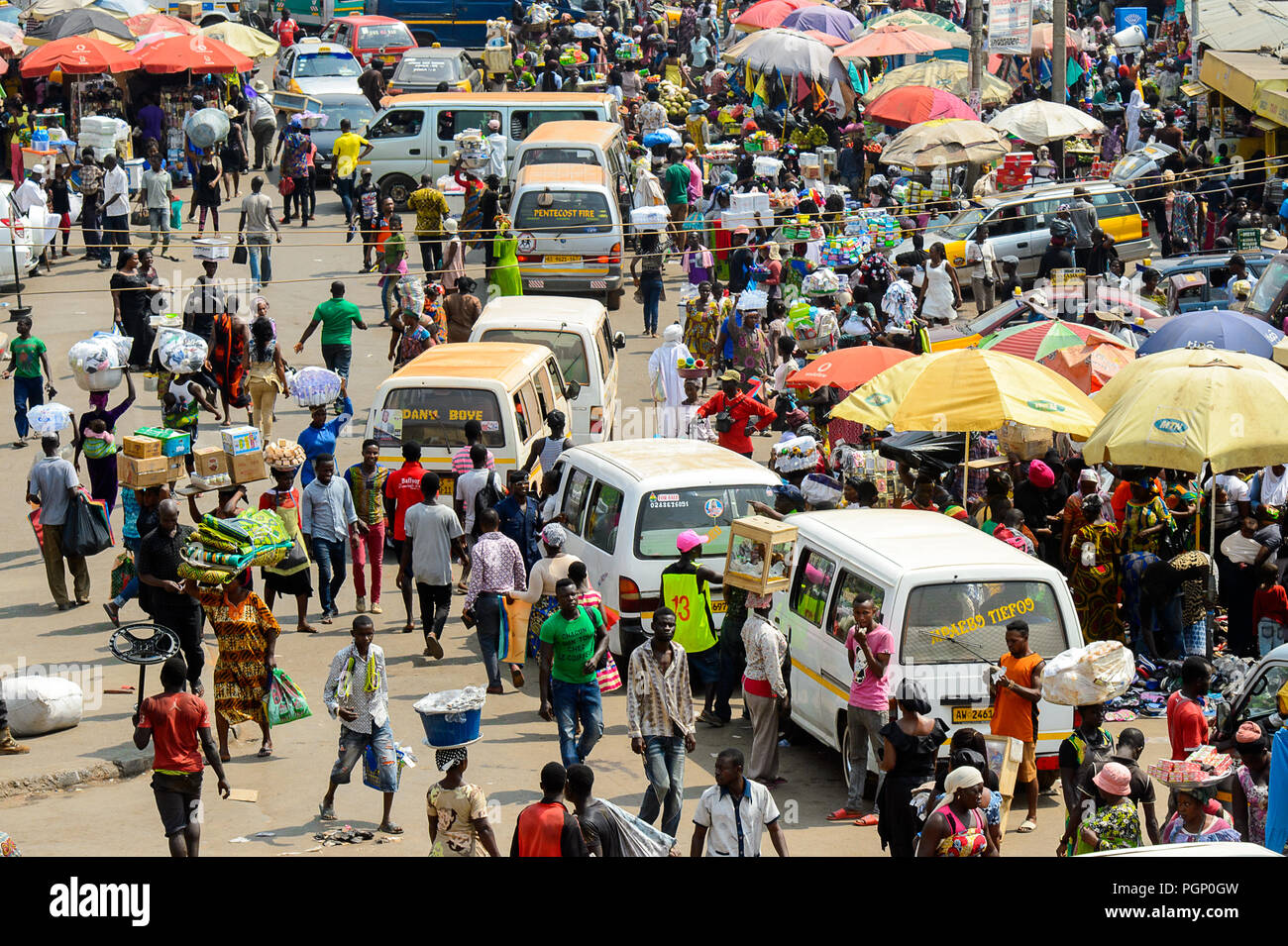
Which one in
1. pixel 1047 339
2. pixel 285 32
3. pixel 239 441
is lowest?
pixel 239 441

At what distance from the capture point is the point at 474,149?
27391mm

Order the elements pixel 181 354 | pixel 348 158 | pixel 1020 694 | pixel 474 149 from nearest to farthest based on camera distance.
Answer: pixel 1020 694
pixel 181 354
pixel 474 149
pixel 348 158

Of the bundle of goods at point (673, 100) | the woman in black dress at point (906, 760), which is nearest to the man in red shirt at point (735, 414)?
the woman in black dress at point (906, 760)

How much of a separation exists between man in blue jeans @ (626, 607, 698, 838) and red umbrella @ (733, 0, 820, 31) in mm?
30751

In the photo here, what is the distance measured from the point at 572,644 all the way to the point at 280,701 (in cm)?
192

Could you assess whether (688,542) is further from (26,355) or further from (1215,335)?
(26,355)

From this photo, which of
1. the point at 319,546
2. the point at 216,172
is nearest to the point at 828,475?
the point at 319,546

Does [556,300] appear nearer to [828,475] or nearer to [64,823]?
[828,475]

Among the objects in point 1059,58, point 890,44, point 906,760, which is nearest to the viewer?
point 906,760

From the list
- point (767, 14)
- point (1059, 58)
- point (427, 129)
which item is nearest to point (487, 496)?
point (427, 129)

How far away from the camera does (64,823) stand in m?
10.3

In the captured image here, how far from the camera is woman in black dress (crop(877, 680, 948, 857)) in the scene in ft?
29.8

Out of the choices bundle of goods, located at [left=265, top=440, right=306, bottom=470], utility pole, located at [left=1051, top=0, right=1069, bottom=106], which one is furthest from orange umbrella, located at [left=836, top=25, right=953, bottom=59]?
bundle of goods, located at [left=265, top=440, right=306, bottom=470]

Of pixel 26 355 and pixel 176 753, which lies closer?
pixel 176 753
